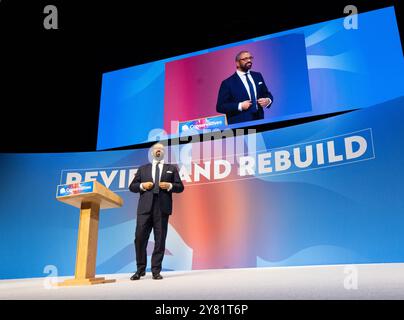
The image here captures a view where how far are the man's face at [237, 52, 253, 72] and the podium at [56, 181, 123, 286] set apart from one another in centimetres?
272

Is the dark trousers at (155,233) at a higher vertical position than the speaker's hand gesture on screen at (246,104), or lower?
lower

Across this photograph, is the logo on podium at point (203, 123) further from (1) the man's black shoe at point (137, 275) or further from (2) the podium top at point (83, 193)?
(1) the man's black shoe at point (137, 275)

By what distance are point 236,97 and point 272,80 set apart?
497mm

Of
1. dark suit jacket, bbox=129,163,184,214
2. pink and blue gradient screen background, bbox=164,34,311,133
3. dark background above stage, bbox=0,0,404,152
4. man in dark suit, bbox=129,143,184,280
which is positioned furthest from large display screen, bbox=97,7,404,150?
man in dark suit, bbox=129,143,184,280

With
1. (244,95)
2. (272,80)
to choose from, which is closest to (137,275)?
(244,95)

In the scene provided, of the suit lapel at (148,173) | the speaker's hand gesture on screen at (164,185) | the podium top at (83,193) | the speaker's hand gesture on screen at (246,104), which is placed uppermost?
the speaker's hand gesture on screen at (246,104)

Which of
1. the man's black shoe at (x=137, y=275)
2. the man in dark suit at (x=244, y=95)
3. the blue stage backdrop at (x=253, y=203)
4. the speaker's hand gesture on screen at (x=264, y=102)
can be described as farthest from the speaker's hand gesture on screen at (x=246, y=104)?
the man's black shoe at (x=137, y=275)

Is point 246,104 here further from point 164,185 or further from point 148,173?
point 164,185

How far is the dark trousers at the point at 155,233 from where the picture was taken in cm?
258

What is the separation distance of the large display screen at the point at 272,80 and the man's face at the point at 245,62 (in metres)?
0.05

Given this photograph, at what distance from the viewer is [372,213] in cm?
337

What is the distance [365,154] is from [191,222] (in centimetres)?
213

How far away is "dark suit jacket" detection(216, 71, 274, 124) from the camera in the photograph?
4145 millimetres

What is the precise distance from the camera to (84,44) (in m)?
4.56
